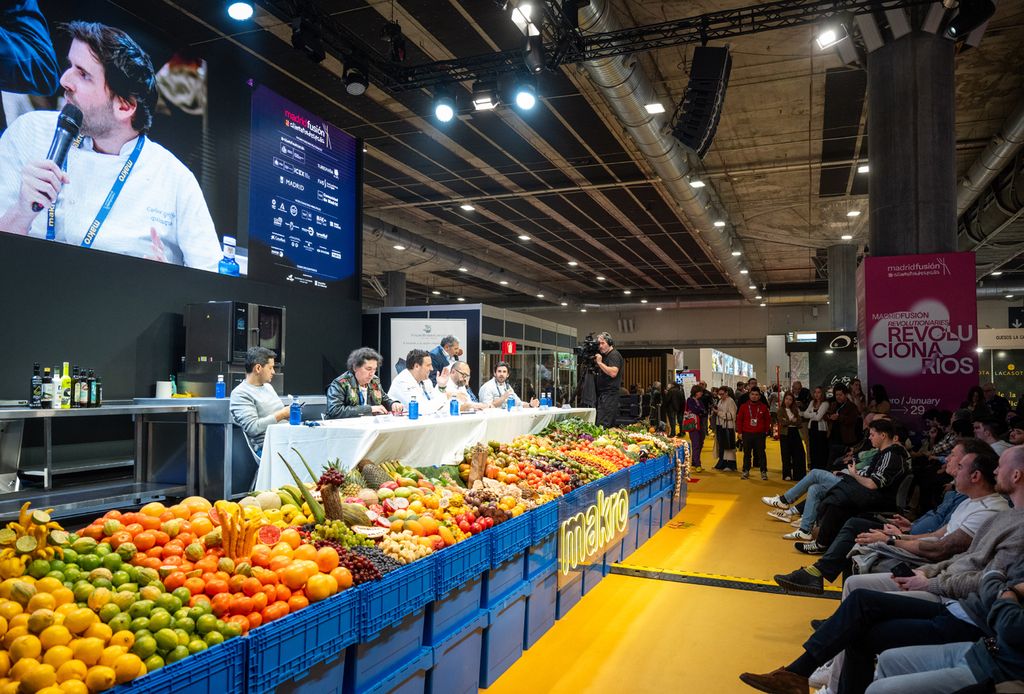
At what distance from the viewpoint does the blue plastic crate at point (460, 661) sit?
277cm

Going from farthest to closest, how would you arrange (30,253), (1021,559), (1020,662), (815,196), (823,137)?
Result: (815,196) → (823,137) → (30,253) → (1021,559) → (1020,662)

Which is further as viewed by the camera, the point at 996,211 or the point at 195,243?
the point at 996,211

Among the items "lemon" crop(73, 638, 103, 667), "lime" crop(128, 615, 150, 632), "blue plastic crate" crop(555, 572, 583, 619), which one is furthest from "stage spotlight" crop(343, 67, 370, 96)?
"lemon" crop(73, 638, 103, 667)

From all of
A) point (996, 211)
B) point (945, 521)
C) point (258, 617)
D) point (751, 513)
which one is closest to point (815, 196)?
point (996, 211)

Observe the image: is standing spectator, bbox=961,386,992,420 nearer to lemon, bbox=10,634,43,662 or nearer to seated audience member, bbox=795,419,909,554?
seated audience member, bbox=795,419,909,554

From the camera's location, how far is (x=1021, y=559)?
2549 mm

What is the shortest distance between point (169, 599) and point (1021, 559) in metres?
2.92

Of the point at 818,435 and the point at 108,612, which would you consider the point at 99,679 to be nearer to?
the point at 108,612

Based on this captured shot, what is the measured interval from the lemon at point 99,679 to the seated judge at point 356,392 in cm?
355

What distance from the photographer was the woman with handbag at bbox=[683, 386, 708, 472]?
39.1 ft

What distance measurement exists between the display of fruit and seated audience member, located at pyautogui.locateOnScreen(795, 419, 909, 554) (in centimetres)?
499

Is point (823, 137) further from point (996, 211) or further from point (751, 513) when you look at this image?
point (751, 513)

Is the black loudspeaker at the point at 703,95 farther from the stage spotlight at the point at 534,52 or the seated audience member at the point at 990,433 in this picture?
the seated audience member at the point at 990,433

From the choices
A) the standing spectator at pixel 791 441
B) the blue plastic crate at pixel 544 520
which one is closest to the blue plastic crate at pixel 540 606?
the blue plastic crate at pixel 544 520
